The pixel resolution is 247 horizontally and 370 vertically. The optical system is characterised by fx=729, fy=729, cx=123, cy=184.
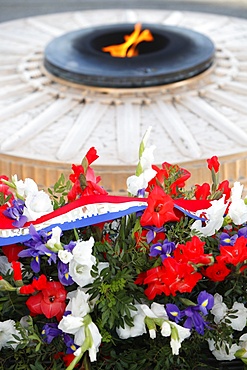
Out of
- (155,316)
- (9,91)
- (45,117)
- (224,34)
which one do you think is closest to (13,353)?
(155,316)

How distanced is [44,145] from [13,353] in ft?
6.80

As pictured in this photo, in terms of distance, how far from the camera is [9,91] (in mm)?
4773

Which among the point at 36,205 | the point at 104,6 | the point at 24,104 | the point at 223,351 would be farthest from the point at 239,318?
the point at 104,6

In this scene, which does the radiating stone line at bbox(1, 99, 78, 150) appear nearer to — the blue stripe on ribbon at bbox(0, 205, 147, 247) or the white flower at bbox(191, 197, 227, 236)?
the blue stripe on ribbon at bbox(0, 205, 147, 247)

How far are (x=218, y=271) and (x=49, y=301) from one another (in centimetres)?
48

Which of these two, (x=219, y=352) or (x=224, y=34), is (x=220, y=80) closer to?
(x=224, y=34)

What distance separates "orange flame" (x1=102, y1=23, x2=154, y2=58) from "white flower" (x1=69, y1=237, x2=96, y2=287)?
3340mm

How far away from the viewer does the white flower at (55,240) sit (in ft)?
6.52

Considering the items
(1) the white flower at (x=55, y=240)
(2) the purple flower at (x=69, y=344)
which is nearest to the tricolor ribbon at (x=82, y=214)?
(1) the white flower at (x=55, y=240)

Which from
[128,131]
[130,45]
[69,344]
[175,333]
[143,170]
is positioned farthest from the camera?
[130,45]

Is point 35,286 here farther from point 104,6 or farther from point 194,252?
point 104,6

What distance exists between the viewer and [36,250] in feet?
6.64

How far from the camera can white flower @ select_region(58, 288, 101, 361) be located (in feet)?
6.25

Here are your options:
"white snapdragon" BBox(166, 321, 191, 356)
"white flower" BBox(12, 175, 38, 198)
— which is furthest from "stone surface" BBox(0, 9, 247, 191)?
"white snapdragon" BBox(166, 321, 191, 356)
